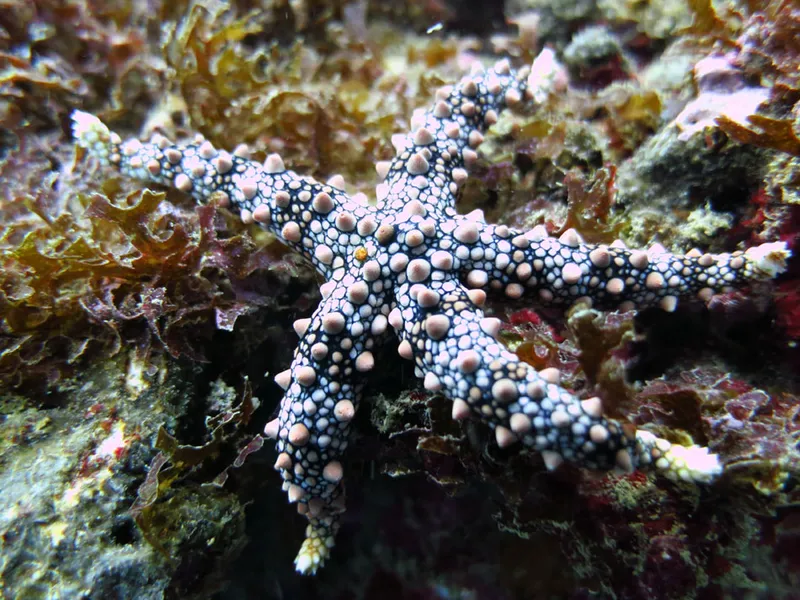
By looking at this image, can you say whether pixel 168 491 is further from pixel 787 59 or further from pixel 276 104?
pixel 787 59

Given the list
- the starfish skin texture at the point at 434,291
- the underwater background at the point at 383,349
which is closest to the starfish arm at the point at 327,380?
the starfish skin texture at the point at 434,291

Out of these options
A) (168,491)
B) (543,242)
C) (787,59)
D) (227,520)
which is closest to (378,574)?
(227,520)

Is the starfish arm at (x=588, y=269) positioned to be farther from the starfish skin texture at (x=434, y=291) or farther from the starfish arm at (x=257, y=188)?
the starfish arm at (x=257, y=188)

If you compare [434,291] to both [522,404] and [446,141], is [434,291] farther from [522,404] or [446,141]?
[446,141]

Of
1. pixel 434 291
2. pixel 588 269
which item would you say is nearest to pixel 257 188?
pixel 434 291

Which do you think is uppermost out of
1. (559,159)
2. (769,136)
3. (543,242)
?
(559,159)
